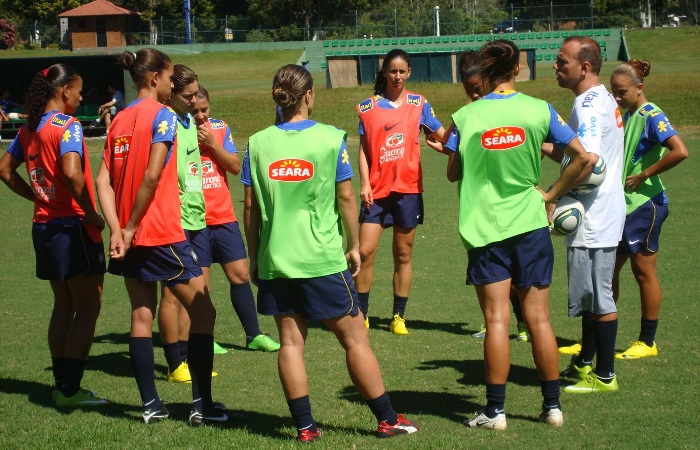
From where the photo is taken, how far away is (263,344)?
283 inches

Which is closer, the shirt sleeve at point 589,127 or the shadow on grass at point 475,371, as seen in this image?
the shirt sleeve at point 589,127

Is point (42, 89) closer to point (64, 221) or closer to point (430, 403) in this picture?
point (64, 221)

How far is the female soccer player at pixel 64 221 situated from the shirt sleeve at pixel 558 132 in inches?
109

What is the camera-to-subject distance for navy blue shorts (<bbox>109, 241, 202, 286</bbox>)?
5160 mm

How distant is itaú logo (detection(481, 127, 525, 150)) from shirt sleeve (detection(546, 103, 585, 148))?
0.62ft

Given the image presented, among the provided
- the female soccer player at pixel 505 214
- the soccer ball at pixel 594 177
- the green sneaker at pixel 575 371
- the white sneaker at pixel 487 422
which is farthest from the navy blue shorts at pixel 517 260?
the green sneaker at pixel 575 371

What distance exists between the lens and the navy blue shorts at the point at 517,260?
497cm

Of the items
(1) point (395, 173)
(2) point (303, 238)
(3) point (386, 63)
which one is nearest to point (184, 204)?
(2) point (303, 238)

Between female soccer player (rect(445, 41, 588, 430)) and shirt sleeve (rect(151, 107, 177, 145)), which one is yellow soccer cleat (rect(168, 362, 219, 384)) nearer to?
shirt sleeve (rect(151, 107, 177, 145))

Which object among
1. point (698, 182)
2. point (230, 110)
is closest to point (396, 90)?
point (698, 182)

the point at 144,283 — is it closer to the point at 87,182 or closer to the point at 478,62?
the point at 87,182

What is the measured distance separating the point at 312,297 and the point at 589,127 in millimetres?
1990

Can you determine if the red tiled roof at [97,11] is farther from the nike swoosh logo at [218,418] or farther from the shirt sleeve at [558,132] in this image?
the shirt sleeve at [558,132]

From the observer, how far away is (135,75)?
5.25m
